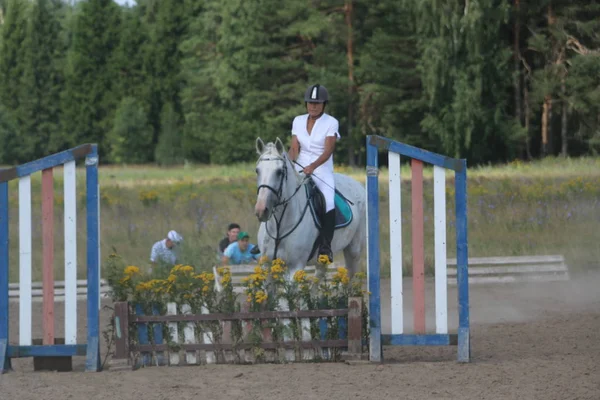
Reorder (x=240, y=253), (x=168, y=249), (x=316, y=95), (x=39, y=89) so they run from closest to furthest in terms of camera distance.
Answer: (x=316, y=95) < (x=168, y=249) < (x=240, y=253) < (x=39, y=89)

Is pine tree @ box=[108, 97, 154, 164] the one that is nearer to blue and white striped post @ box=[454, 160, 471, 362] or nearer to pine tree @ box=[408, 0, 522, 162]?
pine tree @ box=[408, 0, 522, 162]

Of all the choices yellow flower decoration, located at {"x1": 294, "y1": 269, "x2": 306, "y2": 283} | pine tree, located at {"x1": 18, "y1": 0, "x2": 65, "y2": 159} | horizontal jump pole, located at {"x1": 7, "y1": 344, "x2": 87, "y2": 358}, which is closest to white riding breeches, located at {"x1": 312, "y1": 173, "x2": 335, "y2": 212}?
yellow flower decoration, located at {"x1": 294, "y1": 269, "x2": 306, "y2": 283}

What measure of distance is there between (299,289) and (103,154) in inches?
2798

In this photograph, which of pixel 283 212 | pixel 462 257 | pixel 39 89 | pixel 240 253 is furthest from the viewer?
pixel 39 89

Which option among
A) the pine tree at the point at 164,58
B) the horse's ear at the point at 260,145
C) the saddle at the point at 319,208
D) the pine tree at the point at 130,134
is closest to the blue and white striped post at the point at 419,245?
the horse's ear at the point at 260,145

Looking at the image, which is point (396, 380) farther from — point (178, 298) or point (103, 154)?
point (103, 154)

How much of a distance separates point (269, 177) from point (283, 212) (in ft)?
2.15

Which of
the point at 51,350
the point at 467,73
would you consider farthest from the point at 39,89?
the point at 51,350

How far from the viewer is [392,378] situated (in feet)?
28.6

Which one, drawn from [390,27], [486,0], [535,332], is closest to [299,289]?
[535,332]

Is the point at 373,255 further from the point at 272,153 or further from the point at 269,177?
the point at 272,153

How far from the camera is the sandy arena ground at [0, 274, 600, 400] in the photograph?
8.05 metres

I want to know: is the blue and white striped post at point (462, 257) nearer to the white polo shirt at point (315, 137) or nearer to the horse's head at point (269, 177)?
the horse's head at point (269, 177)

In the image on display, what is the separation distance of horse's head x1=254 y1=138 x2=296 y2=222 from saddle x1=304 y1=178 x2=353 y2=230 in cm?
65
